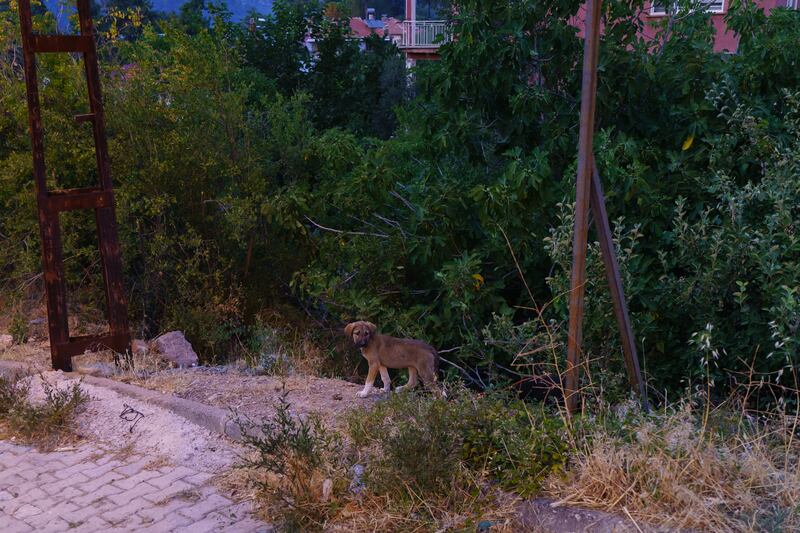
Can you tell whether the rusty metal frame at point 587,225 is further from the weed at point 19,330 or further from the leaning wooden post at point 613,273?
the weed at point 19,330

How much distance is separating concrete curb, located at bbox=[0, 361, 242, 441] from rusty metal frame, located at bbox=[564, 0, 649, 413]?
7.10ft

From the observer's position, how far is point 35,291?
32.1 feet

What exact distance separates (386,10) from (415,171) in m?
50.2

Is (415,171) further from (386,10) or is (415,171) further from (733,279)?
(386,10)

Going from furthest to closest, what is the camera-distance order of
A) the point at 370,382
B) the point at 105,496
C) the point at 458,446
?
the point at 370,382 < the point at 105,496 < the point at 458,446

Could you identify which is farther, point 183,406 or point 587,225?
point 183,406

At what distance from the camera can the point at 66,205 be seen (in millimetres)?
6734

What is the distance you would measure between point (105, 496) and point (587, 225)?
10.5 feet

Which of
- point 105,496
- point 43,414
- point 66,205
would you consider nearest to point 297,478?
point 105,496

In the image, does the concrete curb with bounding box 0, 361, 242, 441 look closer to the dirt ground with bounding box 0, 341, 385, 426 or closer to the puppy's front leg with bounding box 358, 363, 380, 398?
the dirt ground with bounding box 0, 341, 385, 426

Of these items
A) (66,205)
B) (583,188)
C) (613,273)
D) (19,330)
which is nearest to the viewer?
(583,188)

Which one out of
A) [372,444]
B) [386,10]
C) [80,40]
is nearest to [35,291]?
[80,40]

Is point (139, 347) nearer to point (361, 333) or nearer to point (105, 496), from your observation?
point (361, 333)

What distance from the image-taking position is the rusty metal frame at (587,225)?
436 centimetres
